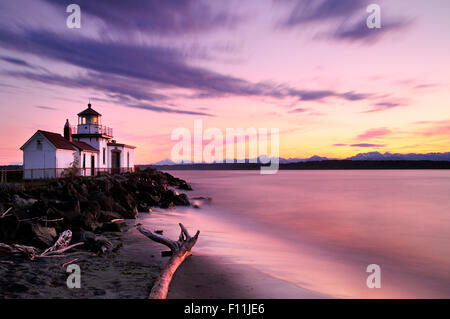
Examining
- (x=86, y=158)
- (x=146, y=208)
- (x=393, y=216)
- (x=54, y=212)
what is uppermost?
(x=86, y=158)

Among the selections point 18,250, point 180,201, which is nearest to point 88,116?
point 180,201

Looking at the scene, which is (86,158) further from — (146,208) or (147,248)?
(147,248)

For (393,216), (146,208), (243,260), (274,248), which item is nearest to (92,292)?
(243,260)

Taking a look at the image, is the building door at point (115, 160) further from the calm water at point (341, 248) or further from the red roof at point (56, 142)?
the calm water at point (341, 248)

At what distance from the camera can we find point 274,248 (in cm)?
939

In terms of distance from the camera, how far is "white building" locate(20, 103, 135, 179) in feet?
79.7

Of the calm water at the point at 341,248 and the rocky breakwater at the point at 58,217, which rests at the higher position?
the rocky breakwater at the point at 58,217

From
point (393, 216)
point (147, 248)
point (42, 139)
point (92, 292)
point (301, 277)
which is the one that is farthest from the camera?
point (42, 139)

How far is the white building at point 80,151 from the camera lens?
79.7 feet

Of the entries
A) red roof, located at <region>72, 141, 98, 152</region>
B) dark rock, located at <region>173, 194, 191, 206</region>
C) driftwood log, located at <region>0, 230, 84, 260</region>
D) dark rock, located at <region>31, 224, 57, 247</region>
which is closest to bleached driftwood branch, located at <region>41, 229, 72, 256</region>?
driftwood log, located at <region>0, 230, 84, 260</region>

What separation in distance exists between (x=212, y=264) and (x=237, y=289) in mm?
1460

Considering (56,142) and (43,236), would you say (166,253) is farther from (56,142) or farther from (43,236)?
(56,142)

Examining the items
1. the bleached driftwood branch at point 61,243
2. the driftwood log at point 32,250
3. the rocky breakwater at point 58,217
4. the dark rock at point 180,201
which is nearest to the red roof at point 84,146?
the dark rock at point 180,201

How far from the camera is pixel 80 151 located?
28.2 meters
